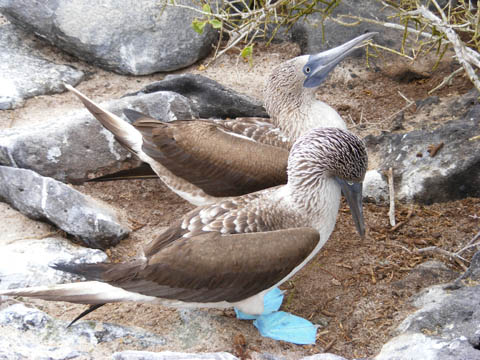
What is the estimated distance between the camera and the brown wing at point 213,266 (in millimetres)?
3158

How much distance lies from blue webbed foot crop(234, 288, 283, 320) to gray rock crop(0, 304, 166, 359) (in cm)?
56

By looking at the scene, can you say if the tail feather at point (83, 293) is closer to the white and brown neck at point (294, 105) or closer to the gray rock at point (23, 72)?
the white and brown neck at point (294, 105)

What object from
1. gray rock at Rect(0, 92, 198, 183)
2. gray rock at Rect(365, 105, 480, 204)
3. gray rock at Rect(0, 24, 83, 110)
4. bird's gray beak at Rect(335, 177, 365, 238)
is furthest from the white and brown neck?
gray rock at Rect(0, 24, 83, 110)

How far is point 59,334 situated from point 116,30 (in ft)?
11.4

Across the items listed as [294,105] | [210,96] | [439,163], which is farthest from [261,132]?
[439,163]

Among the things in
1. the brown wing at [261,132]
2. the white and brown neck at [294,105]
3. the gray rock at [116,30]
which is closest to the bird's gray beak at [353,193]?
the brown wing at [261,132]

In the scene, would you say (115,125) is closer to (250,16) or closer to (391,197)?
(250,16)

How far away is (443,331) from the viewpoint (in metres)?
2.93

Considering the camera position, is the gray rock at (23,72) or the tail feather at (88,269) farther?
the gray rock at (23,72)

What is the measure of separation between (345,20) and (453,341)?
3908 millimetres

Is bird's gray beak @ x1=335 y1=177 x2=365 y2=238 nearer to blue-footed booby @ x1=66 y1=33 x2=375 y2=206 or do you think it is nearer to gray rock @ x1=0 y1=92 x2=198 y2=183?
blue-footed booby @ x1=66 y1=33 x2=375 y2=206

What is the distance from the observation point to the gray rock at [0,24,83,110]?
5.47m

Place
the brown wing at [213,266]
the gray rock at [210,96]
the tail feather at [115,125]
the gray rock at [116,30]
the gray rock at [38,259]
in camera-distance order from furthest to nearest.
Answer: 1. the gray rock at [116,30]
2. the gray rock at [210,96]
3. the tail feather at [115,125]
4. the gray rock at [38,259]
5. the brown wing at [213,266]

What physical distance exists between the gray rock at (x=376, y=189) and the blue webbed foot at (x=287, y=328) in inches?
50.2
